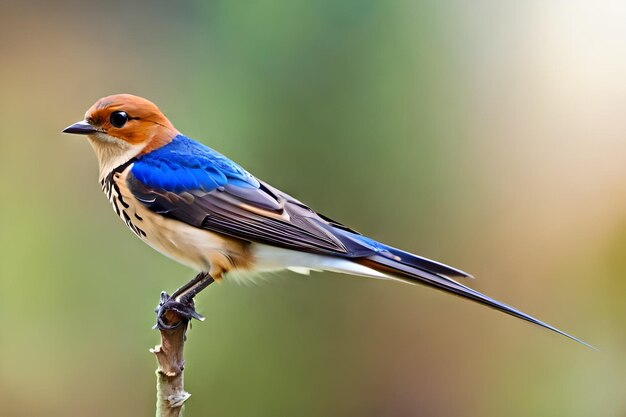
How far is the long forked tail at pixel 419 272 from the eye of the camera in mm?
2119

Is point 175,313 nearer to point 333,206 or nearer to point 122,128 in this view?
point 122,128

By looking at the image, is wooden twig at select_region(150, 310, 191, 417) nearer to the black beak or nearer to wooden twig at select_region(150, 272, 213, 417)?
wooden twig at select_region(150, 272, 213, 417)

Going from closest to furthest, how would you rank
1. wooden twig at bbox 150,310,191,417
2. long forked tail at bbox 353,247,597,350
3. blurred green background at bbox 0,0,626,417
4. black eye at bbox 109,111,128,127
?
long forked tail at bbox 353,247,597,350
wooden twig at bbox 150,310,191,417
black eye at bbox 109,111,128,127
blurred green background at bbox 0,0,626,417

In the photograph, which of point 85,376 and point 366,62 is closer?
point 85,376

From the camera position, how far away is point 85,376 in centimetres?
Result: 396

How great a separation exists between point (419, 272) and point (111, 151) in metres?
1.01

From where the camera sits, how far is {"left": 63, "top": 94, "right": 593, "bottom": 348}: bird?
7.79ft

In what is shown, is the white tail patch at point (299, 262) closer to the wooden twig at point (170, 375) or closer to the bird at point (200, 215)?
the bird at point (200, 215)

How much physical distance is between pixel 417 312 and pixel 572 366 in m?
0.85

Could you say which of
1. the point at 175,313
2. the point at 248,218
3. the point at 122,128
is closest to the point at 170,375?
the point at 175,313

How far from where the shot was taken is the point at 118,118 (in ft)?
7.89

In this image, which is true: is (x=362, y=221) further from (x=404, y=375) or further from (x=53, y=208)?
(x=53, y=208)

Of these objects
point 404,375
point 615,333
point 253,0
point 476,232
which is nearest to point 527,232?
point 476,232

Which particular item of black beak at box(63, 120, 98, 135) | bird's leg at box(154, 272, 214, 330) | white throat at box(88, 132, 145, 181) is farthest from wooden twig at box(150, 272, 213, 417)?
black beak at box(63, 120, 98, 135)
